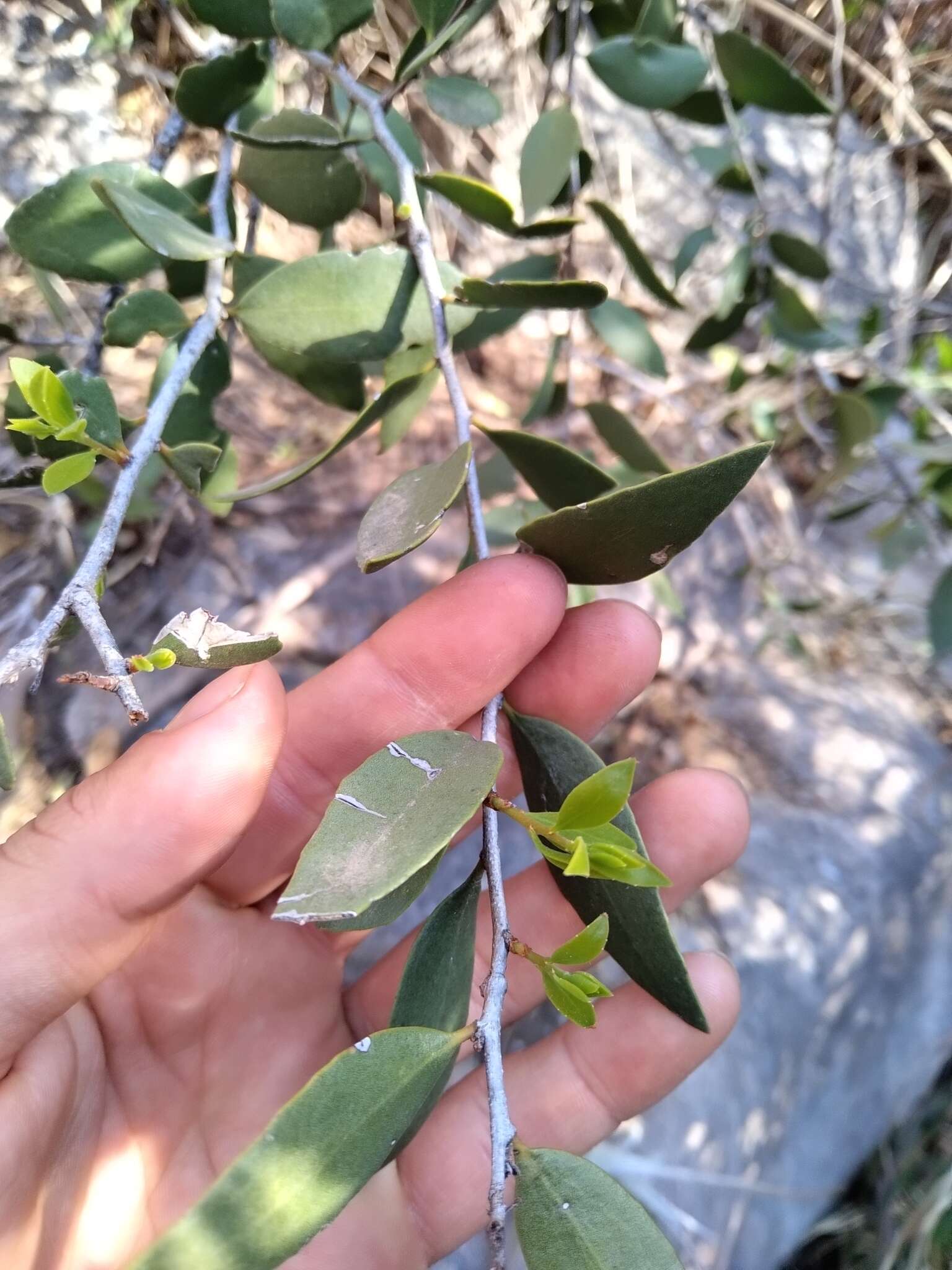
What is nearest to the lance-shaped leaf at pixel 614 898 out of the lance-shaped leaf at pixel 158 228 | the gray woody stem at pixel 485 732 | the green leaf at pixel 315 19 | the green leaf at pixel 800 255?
the gray woody stem at pixel 485 732

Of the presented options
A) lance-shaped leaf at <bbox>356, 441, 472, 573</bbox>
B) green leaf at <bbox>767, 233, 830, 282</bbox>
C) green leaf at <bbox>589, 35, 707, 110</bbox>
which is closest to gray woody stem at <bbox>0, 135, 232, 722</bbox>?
lance-shaped leaf at <bbox>356, 441, 472, 573</bbox>

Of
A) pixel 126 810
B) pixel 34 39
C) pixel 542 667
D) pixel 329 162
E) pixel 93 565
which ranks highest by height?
pixel 34 39

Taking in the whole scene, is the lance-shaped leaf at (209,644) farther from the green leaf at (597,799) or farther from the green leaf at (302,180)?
the green leaf at (302,180)

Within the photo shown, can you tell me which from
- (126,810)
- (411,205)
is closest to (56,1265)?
(126,810)

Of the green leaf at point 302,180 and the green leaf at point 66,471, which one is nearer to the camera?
the green leaf at point 66,471

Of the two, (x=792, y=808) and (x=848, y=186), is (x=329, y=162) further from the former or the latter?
(x=848, y=186)

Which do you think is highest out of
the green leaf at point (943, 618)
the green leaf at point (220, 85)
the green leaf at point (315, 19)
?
the green leaf at point (315, 19)
